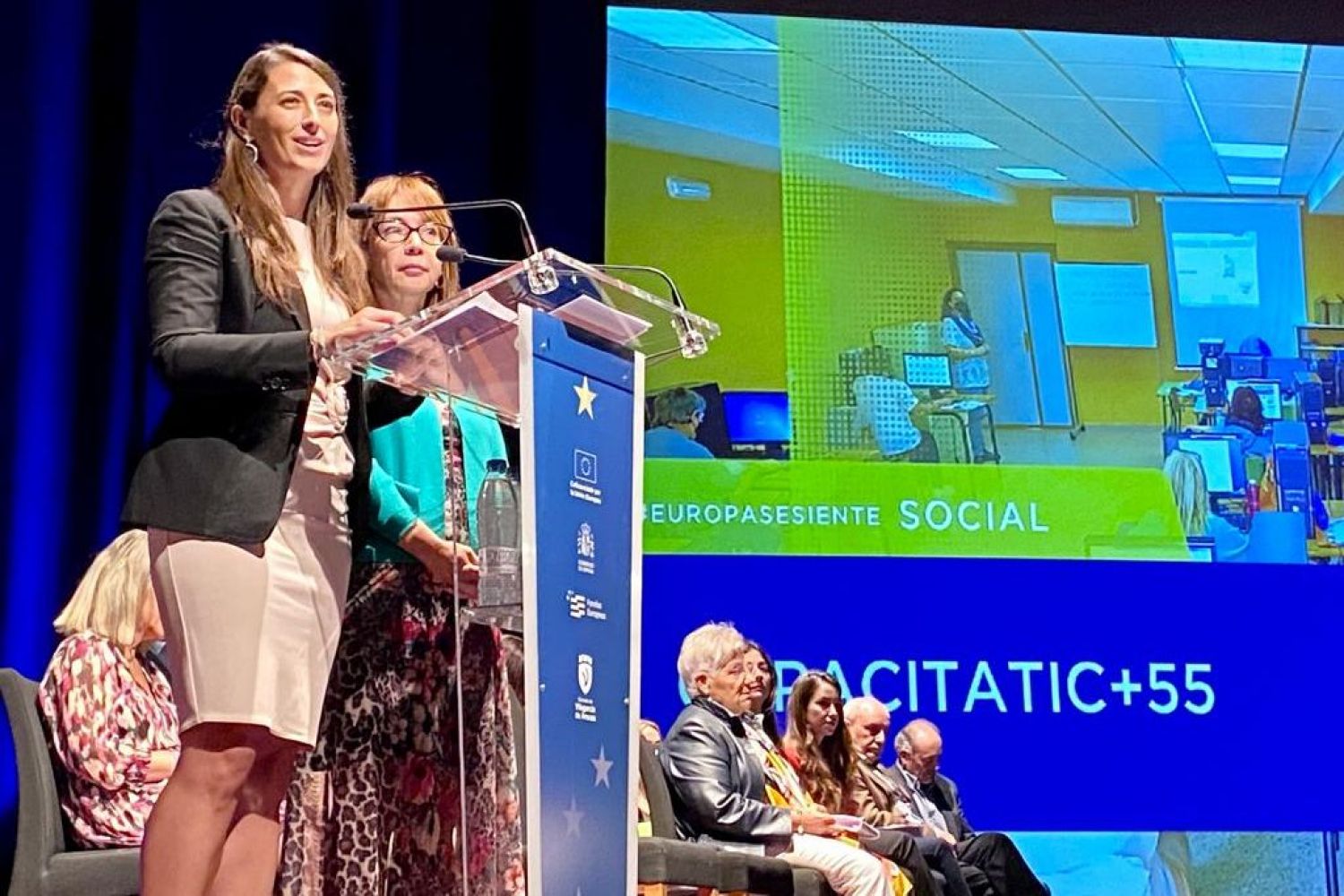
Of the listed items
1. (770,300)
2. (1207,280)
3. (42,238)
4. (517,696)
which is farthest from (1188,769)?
(42,238)

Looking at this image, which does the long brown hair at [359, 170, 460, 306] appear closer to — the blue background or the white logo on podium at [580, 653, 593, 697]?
the white logo on podium at [580, 653, 593, 697]

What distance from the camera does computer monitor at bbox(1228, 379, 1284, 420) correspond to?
492 cm

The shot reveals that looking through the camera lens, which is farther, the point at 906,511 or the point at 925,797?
the point at 906,511

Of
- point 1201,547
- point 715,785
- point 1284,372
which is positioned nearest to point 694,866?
point 715,785

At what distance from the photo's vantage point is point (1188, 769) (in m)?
4.74

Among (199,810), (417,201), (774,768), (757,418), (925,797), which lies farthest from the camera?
(757,418)

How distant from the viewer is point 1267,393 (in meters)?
4.93

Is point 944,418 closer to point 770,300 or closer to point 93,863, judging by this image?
point 770,300

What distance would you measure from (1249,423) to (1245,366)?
0.17 m

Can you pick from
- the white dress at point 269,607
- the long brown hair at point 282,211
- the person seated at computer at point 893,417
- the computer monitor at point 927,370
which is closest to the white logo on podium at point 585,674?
the white dress at point 269,607

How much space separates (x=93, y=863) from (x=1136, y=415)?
127 inches

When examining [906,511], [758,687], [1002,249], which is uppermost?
[1002,249]

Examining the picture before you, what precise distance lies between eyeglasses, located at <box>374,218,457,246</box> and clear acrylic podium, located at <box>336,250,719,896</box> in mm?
351

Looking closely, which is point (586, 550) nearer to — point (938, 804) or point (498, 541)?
point (498, 541)
